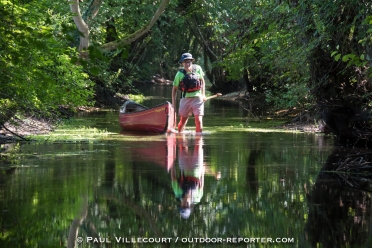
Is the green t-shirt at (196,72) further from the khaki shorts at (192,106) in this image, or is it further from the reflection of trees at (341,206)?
the reflection of trees at (341,206)

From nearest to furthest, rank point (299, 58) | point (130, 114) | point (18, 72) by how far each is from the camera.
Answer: point (18, 72), point (299, 58), point (130, 114)

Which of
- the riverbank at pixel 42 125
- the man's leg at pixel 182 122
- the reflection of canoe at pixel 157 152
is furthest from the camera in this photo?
the man's leg at pixel 182 122

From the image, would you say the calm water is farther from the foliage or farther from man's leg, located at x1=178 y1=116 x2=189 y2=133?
man's leg, located at x1=178 y1=116 x2=189 y2=133

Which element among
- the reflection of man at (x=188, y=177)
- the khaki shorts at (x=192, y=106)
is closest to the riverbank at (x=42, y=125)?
the khaki shorts at (x=192, y=106)

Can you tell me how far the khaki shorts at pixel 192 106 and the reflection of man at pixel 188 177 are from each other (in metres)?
3.13

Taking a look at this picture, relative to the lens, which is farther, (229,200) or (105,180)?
(105,180)

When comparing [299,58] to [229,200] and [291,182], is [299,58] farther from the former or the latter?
[229,200]

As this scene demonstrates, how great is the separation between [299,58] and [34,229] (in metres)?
9.35

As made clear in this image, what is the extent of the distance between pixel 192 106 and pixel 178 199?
392 inches

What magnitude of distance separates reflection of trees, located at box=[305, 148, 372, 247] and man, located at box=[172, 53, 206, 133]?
6.53m

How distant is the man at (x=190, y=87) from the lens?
18.4 meters

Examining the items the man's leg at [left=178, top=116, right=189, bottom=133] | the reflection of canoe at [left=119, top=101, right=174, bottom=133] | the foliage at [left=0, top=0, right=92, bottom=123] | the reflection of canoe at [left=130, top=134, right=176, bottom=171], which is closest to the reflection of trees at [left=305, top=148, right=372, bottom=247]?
the reflection of canoe at [left=130, top=134, right=176, bottom=171]

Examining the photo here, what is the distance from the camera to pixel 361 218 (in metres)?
7.70

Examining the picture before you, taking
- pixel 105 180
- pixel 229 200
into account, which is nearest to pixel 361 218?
pixel 229 200
